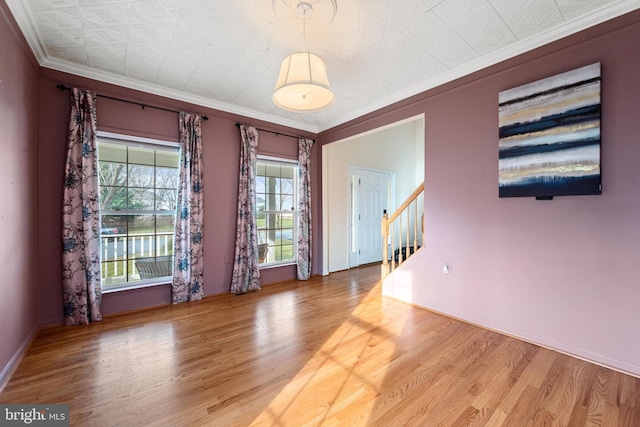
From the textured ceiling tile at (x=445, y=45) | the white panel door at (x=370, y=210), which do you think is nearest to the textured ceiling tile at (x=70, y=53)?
the textured ceiling tile at (x=445, y=45)

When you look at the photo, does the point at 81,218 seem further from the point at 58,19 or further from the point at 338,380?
the point at 338,380

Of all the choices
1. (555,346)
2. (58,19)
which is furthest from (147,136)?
(555,346)

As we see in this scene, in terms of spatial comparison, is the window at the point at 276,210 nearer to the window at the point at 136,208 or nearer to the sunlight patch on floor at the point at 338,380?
the window at the point at 136,208

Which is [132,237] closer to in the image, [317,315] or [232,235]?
[232,235]

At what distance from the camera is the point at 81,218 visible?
9.48 ft

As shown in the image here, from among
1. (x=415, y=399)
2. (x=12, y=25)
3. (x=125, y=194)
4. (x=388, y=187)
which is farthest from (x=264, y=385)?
(x=388, y=187)

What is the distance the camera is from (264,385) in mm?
1896

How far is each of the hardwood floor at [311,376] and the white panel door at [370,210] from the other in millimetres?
2843

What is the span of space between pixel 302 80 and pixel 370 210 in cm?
432

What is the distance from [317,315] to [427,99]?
116 inches

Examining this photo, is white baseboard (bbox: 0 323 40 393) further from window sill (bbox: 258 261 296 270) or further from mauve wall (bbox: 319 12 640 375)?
mauve wall (bbox: 319 12 640 375)

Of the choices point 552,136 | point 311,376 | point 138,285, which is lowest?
point 311,376

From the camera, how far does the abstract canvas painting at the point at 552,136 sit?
6.97 feet

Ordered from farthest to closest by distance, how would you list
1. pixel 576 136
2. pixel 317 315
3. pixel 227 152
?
pixel 227 152 → pixel 317 315 → pixel 576 136
